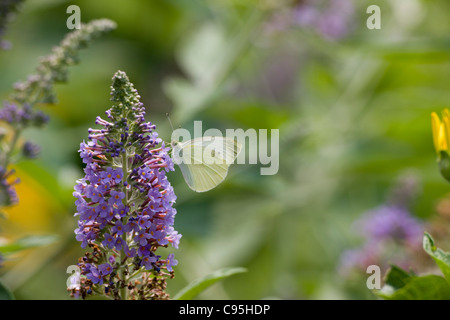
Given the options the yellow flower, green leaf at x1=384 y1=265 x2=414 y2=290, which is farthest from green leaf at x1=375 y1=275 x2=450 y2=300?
the yellow flower

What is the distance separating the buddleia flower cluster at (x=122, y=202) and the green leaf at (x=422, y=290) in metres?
0.48

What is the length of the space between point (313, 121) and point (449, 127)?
4.76 feet

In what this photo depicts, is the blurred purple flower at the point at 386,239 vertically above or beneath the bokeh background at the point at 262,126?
beneath

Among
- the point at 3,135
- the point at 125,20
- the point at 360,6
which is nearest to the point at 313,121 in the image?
the point at 360,6

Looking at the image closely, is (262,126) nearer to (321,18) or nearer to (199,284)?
(321,18)

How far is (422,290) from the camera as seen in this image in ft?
4.50

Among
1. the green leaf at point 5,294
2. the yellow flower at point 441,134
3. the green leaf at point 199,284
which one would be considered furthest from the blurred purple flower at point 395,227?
the green leaf at point 5,294

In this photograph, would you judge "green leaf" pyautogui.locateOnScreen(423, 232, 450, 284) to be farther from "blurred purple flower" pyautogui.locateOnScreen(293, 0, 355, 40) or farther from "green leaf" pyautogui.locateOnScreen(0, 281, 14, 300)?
"blurred purple flower" pyautogui.locateOnScreen(293, 0, 355, 40)

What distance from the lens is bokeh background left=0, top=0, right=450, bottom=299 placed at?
97.6 inches

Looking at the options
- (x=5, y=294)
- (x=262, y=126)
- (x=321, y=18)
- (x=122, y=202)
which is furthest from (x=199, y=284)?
(x=321, y=18)

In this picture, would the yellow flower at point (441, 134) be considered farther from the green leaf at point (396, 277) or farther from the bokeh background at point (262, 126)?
the bokeh background at point (262, 126)

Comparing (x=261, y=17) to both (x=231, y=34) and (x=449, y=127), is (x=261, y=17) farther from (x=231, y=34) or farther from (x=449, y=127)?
(x=449, y=127)

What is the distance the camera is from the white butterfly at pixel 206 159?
5.28 ft

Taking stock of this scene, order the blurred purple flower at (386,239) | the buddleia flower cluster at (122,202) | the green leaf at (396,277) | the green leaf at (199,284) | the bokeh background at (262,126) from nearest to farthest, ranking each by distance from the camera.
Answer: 1. the buddleia flower cluster at (122,202)
2. the green leaf at (199,284)
3. the green leaf at (396,277)
4. the blurred purple flower at (386,239)
5. the bokeh background at (262,126)
